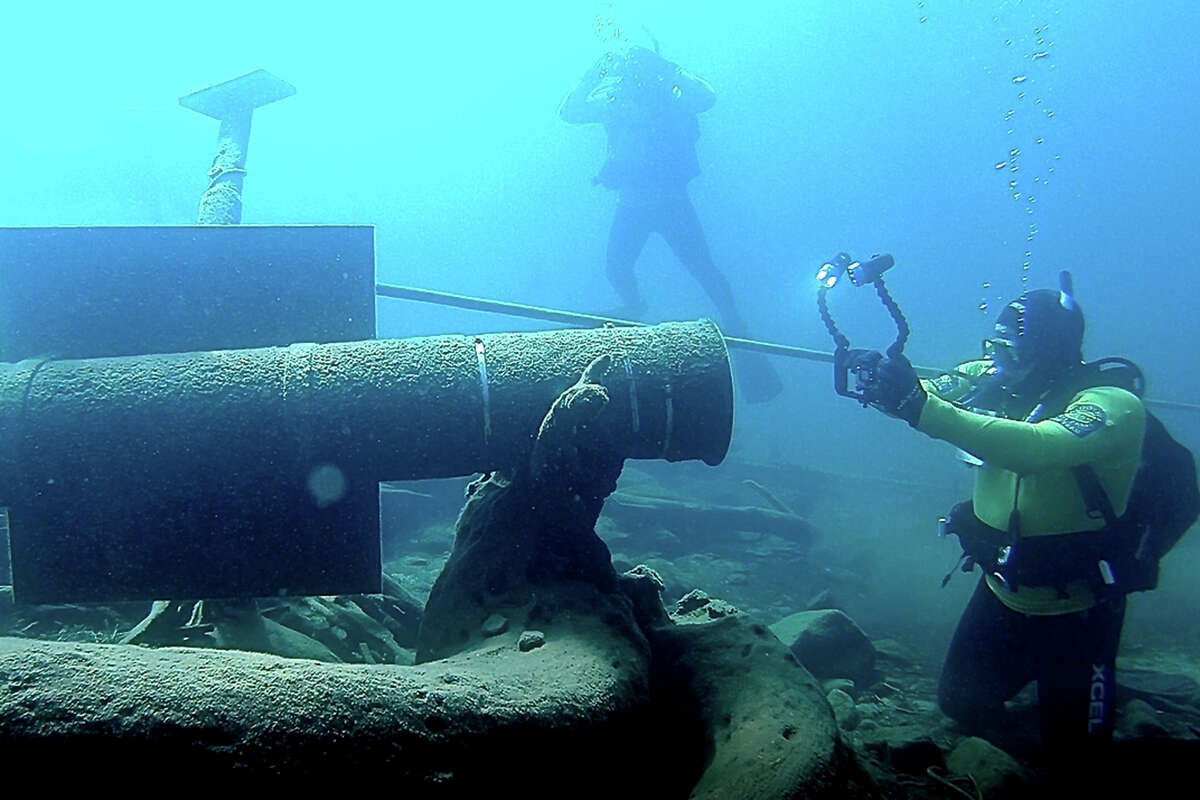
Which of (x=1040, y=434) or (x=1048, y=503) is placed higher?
(x=1040, y=434)

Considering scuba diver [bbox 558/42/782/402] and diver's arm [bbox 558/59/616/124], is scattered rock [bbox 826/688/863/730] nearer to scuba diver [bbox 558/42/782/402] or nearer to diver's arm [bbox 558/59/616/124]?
scuba diver [bbox 558/42/782/402]

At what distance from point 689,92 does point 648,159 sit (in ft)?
5.56

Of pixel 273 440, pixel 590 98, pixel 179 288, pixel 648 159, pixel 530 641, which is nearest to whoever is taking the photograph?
pixel 530 641

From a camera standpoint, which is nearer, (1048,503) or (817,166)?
(1048,503)

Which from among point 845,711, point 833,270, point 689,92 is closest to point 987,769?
point 845,711

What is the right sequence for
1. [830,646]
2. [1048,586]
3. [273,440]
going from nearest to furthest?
[273,440]
[1048,586]
[830,646]

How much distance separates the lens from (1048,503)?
393 centimetres

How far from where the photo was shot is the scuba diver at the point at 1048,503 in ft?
11.8

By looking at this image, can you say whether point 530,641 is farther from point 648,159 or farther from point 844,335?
point 648,159

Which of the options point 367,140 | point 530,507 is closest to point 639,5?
point 367,140

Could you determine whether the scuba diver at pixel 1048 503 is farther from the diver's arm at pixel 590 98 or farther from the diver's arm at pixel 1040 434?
the diver's arm at pixel 590 98

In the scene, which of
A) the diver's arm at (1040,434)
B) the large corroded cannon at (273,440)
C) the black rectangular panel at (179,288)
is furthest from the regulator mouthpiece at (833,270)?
the black rectangular panel at (179,288)

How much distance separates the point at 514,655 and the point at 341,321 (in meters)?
2.66

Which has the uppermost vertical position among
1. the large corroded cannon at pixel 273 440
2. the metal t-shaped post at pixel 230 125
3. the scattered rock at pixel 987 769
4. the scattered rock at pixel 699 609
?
the metal t-shaped post at pixel 230 125
